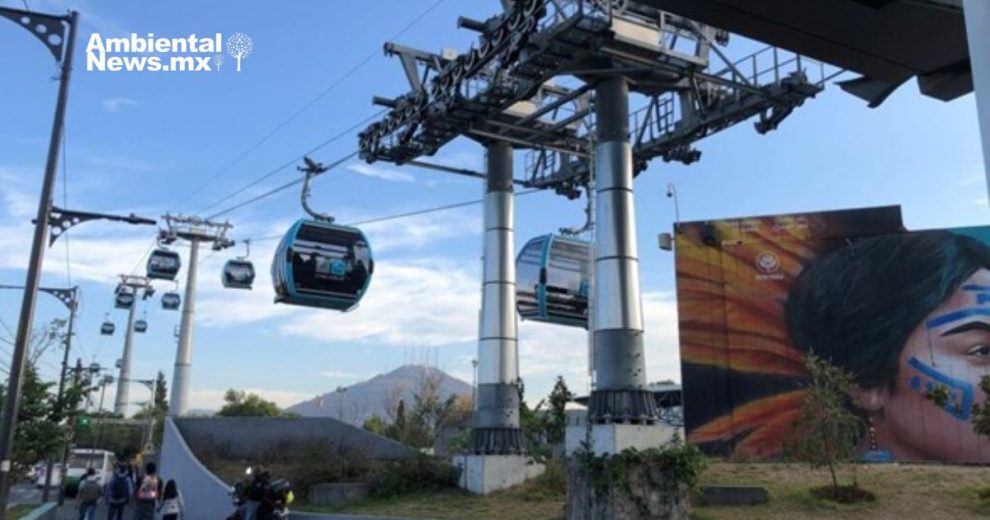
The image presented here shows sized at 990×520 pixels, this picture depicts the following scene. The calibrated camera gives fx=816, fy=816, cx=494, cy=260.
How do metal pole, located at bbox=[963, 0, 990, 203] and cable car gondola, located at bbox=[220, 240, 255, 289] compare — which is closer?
metal pole, located at bbox=[963, 0, 990, 203]

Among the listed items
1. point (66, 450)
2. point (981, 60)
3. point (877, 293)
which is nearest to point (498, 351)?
point (877, 293)

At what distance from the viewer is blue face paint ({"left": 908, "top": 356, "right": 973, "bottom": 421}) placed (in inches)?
1252

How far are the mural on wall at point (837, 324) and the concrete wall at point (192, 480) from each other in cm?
2035

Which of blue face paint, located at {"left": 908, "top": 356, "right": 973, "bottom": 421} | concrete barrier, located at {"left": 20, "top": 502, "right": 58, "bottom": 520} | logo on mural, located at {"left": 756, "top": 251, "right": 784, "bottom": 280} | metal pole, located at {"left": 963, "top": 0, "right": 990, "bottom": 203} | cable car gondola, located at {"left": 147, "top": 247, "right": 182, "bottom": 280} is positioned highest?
cable car gondola, located at {"left": 147, "top": 247, "right": 182, "bottom": 280}

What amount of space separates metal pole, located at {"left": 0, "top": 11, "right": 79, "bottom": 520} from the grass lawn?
33.4 ft

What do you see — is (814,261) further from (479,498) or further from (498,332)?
(479,498)

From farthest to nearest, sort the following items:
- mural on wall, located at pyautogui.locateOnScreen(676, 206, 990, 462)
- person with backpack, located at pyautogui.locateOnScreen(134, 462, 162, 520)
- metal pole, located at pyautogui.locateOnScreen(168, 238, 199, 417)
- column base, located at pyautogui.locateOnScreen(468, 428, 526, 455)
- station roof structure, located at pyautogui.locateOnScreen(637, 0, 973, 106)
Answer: metal pole, located at pyautogui.locateOnScreen(168, 238, 199, 417) < mural on wall, located at pyautogui.locateOnScreen(676, 206, 990, 462) < column base, located at pyautogui.locateOnScreen(468, 428, 526, 455) < person with backpack, located at pyautogui.locateOnScreen(134, 462, 162, 520) < station roof structure, located at pyautogui.locateOnScreen(637, 0, 973, 106)

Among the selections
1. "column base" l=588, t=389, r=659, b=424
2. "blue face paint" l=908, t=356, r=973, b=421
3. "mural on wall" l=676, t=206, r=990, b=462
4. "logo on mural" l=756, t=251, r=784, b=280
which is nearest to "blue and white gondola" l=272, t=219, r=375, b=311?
"column base" l=588, t=389, r=659, b=424

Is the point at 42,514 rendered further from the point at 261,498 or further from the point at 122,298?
the point at 122,298

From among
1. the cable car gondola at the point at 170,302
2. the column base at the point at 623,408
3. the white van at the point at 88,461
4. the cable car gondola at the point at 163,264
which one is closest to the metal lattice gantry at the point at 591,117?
the column base at the point at 623,408

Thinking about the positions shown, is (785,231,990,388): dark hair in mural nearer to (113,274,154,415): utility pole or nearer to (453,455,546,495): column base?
(453,455,546,495): column base

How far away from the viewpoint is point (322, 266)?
73.7 feet

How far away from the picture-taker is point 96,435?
Answer: 8650cm

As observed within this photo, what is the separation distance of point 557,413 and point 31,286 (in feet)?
52.2
